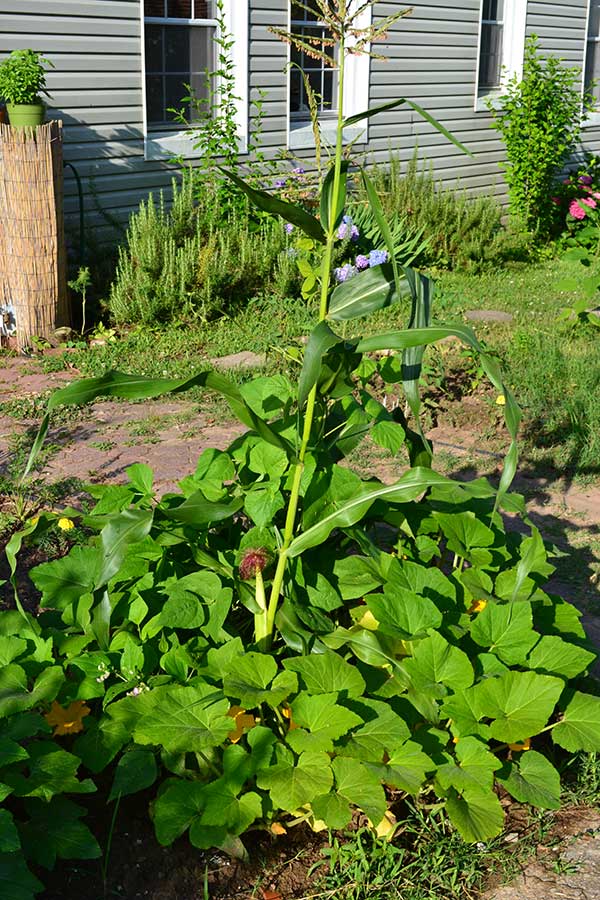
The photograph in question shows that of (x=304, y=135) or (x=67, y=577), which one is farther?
(x=304, y=135)

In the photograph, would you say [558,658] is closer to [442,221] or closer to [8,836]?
[8,836]

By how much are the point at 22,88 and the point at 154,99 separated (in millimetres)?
2404

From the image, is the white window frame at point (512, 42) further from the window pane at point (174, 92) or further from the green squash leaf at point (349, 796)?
the green squash leaf at point (349, 796)

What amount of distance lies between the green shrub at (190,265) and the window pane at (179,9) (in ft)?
5.15

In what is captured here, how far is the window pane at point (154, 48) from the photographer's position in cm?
Result: 822

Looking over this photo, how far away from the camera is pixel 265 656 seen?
2.18 metres

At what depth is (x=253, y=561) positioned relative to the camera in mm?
2373

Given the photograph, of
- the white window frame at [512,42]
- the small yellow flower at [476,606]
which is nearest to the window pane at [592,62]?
the white window frame at [512,42]

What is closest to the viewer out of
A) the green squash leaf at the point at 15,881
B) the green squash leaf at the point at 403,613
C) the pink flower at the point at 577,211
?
the green squash leaf at the point at 15,881

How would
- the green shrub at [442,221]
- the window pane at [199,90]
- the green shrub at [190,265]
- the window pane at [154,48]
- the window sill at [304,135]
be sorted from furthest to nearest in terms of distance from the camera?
the green shrub at [442,221]
the window sill at [304,135]
the window pane at [199,90]
the window pane at [154,48]
the green shrub at [190,265]

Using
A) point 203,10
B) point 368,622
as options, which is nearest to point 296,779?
point 368,622

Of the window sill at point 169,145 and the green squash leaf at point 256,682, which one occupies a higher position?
the window sill at point 169,145

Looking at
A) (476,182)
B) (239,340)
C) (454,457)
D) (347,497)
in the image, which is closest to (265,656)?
(347,497)

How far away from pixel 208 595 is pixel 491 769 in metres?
→ 0.75
